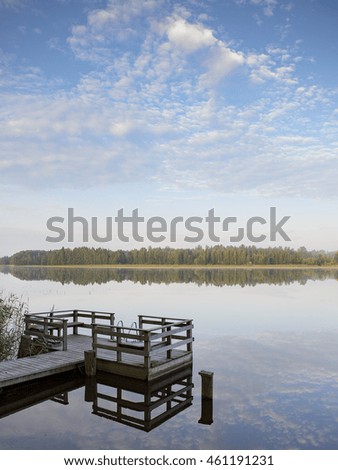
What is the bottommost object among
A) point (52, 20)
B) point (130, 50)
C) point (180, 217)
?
point (180, 217)

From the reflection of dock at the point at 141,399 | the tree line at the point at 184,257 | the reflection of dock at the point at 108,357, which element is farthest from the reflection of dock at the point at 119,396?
the tree line at the point at 184,257

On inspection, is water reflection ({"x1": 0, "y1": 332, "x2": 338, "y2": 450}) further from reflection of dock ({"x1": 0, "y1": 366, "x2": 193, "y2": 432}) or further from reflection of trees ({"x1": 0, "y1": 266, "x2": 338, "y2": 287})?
reflection of trees ({"x1": 0, "y1": 266, "x2": 338, "y2": 287})

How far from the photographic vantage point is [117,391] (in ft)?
33.9

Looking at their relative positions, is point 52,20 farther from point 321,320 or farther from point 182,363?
point 321,320

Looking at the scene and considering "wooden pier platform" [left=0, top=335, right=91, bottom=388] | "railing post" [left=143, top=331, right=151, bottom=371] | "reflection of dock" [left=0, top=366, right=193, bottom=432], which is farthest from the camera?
"railing post" [left=143, top=331, right=151, bottom=371]

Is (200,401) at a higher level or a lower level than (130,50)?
lower

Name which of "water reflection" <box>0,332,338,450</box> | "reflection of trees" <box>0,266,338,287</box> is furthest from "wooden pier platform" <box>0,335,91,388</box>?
"reflection of trees" <box>0,266,338,287</box>

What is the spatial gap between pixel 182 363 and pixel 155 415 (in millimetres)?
3180

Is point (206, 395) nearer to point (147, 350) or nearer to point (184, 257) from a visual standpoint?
point (147, 350)

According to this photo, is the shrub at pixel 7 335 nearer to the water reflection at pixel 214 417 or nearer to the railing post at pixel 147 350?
the water reflection at pixel 214 417

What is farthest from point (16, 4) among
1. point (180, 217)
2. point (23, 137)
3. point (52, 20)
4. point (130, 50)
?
point (180, 217)

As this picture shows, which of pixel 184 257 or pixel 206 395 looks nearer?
pixel 206 395

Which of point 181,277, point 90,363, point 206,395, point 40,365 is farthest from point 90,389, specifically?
point 181,277

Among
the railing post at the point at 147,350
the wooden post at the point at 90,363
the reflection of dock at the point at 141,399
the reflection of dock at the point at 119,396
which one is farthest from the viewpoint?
the wooden post at the point at 90,363
